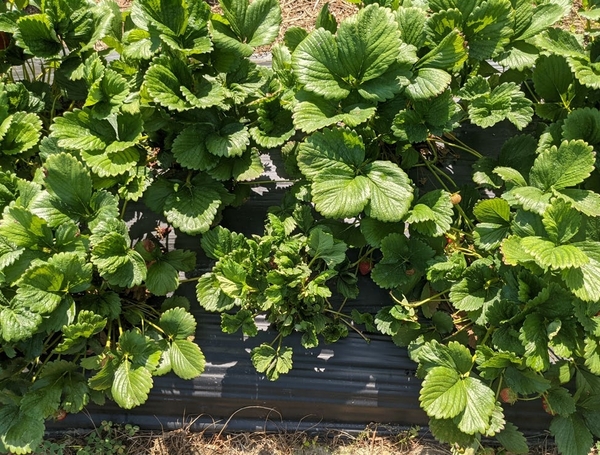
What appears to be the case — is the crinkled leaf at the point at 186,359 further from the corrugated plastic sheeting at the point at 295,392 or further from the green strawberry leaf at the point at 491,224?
the green strawberry leaf at the point at 491,224

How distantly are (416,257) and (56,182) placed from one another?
1.14 m

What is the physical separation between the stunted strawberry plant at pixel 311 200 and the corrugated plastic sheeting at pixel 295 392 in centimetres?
12

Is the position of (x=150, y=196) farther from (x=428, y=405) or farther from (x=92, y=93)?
(x=428, y=405)

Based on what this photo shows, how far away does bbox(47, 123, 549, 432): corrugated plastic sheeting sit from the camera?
71.5 inches

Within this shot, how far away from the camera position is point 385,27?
4.63 feet

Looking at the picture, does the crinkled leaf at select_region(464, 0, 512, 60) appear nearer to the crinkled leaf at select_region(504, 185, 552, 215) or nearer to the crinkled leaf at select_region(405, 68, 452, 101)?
the crinkled leaf at select_region(405, 68, 452, 101)

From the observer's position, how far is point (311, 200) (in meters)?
1.57

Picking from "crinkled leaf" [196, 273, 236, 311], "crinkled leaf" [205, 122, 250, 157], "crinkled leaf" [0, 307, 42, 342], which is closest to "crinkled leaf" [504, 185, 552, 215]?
"crinkled leaf" [205, 122, 250, 157]

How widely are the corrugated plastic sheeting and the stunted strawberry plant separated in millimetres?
118

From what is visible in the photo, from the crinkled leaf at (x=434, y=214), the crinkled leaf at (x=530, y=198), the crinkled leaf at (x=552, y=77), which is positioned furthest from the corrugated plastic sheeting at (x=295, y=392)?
the crinkled leaf at (x=552, y=77)

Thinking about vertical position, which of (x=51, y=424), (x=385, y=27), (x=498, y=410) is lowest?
(x=51, y=424)

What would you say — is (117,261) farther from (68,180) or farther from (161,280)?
(68,180)

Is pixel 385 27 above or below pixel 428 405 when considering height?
above

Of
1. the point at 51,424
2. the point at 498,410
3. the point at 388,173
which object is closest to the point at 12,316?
the point at 51,424
